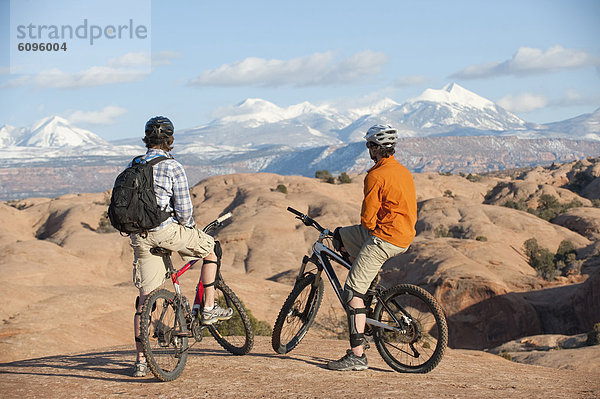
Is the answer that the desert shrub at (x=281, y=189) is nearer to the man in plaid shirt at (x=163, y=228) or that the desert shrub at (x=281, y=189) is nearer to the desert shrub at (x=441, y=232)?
the desert shrub at (x=441, y=232)

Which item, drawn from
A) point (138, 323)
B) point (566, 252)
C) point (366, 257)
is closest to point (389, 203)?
point (366, 257)

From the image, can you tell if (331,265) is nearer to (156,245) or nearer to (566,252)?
(156,245)

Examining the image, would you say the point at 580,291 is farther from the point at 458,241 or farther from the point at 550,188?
the point at 550,188

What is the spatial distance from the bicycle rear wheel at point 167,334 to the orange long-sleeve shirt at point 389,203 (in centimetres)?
256

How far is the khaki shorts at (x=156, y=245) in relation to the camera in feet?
23.6

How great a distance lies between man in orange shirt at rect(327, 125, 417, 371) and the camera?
7.33m

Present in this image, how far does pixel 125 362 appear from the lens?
8766 mm

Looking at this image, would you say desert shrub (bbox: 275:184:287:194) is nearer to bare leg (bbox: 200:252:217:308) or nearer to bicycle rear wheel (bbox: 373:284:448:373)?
bare leg (bbox: 200:252:217:308)

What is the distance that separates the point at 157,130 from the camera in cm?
740

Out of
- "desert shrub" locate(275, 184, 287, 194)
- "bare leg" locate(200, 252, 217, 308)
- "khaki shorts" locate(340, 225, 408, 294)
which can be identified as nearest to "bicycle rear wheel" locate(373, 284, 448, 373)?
"khaki shorts" locate(340, 225, 408, 294)

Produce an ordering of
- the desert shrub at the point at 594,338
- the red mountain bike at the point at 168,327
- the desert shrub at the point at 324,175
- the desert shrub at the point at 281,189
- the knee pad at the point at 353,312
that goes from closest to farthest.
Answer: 1. the red mountain bike at the point at 168,327
2. the knee pad at the point at 353,312
3. the desert shrub at the point at 594,338
4. the desert shrub at the point at 281,189
5. the desert shrub at the point at 324,175

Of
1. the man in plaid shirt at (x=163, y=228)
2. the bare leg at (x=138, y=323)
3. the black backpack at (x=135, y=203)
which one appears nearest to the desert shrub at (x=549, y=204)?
the man in plaid shirt at (x=163, y=228)

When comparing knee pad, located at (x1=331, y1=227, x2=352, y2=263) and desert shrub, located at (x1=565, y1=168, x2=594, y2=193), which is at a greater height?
desert shrub, located at (x1=565, y1=168, x2=594, y2=193)

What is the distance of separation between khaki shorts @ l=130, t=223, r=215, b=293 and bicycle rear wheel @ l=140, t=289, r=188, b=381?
0.18m
